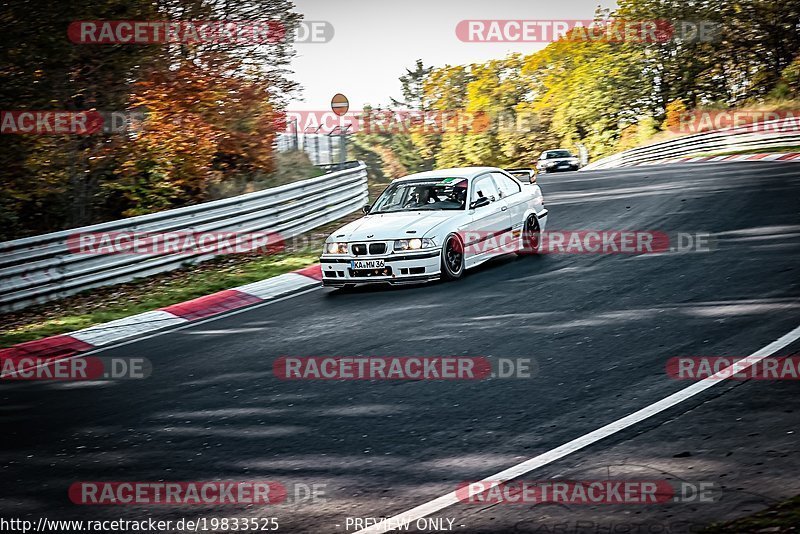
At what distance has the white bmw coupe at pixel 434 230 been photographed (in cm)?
1172

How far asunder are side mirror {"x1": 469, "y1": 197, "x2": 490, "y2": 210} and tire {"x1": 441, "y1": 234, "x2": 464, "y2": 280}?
0.68m

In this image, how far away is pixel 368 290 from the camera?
484 inches

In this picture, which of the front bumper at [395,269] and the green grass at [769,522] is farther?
the front bumper at [395,269]

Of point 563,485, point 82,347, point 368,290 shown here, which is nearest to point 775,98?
point 368,290

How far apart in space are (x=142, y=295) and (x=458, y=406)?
8.00 m

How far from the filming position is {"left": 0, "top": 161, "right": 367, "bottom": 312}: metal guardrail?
1298 centimetres

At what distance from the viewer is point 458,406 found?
6.88m

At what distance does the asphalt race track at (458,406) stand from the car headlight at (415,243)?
0.57 m

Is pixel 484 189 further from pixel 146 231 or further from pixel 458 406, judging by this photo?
pixel 458 406

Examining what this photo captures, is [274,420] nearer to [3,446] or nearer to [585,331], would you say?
[3,446]
